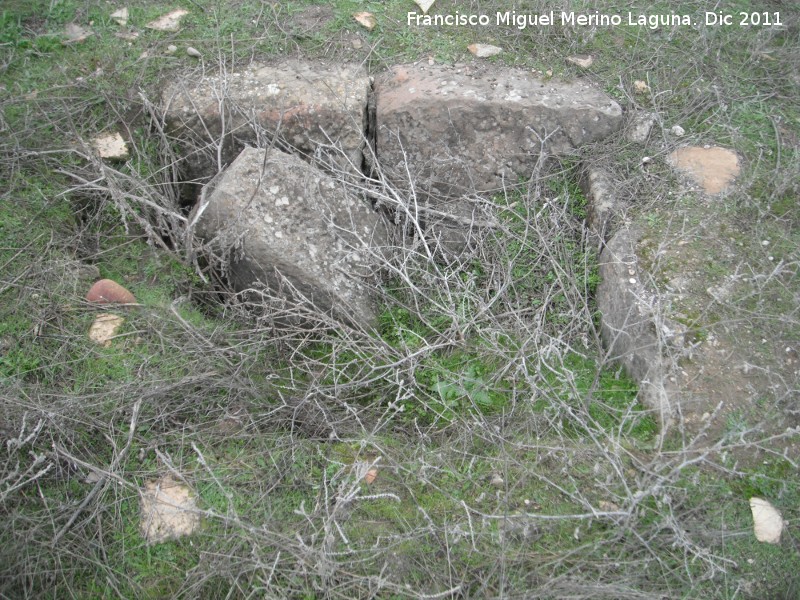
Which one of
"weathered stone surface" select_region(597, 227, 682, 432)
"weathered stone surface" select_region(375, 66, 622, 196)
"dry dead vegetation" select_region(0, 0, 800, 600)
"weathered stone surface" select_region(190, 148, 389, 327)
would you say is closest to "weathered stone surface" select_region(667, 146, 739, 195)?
"dry dead vegetation" select_region(0, 0, 800, 600)

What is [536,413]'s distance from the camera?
2441mm

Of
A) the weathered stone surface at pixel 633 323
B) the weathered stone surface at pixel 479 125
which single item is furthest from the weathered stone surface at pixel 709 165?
the weathered stone surface at pixel 633 323

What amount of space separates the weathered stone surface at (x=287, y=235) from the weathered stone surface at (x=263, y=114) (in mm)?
409

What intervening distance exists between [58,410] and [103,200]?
118 centimetres

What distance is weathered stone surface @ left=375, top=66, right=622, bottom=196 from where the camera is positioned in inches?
131

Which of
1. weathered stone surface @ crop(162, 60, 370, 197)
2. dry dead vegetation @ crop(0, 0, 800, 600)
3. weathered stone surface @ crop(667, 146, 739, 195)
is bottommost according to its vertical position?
dry dead vegetation @ crop(0, 0, 800, 600)

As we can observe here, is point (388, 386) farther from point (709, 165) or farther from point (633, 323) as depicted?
point (709, 165)

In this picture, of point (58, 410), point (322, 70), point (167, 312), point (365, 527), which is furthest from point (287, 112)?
point (365, 527)

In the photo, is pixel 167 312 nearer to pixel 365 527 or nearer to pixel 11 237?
pixel 11 237

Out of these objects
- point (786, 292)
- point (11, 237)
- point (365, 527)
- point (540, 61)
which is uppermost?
point (540, 61)

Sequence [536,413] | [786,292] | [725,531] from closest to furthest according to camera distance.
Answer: [725,531] < [536,413] < [786,292]

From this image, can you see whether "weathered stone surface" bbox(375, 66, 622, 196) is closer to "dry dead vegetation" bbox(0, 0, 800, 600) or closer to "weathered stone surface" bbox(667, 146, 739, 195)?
"dry dead vegetation" bbox(0, 0, 800, 600)

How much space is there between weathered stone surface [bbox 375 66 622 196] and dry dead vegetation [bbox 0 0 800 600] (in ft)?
0.54

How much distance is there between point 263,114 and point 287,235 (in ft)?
2.96
